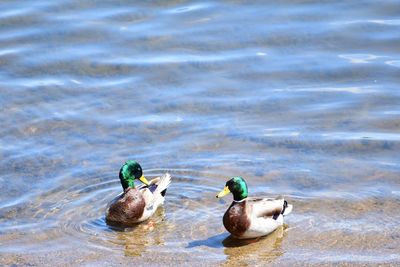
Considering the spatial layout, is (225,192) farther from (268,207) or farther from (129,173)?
(129,173)

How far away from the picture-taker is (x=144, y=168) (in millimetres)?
11734

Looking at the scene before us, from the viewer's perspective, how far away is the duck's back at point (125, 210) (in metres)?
10.5

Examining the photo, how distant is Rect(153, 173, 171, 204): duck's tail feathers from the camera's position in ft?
35.1

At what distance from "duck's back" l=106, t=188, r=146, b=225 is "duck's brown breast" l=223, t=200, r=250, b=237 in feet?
3.92

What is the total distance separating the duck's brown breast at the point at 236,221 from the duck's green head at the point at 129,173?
146 centimetres

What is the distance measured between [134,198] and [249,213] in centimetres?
151

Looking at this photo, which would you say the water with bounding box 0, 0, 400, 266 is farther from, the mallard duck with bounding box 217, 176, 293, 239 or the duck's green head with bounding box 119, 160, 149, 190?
the duck's green head with bounding box 119, 160, 149, 190

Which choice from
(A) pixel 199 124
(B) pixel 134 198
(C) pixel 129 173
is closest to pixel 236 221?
(B) pixel 134 198

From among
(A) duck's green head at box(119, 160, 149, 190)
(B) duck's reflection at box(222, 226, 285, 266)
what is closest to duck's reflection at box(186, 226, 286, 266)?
(B) duck's reflection at box(222, 226, 285, 266)

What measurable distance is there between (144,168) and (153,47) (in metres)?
4.07

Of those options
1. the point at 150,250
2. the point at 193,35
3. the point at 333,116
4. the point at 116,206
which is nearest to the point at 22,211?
the point at 116,206

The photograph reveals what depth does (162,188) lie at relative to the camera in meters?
10.8

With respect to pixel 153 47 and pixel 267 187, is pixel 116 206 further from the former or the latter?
pixel 153 47

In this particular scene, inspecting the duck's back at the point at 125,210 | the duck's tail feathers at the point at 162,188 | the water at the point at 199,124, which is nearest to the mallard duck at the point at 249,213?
the water at the point at 199,124
